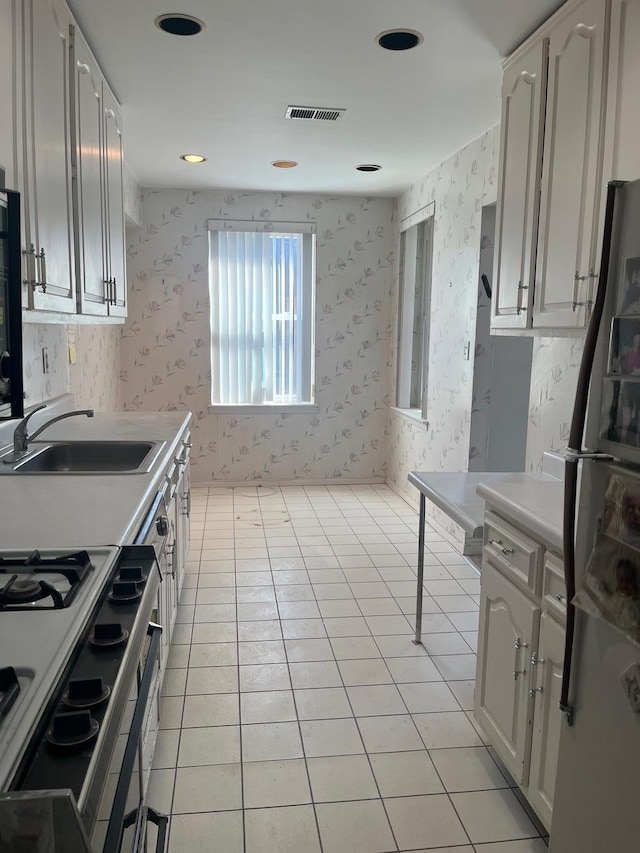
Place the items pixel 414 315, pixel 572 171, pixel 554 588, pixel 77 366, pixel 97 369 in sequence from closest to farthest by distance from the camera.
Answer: pixel 554 588, pixel 572 171, pixel 77 366, pixel 97 369, pixel 414 315

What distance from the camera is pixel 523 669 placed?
1.79 meters

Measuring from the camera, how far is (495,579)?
1997mm

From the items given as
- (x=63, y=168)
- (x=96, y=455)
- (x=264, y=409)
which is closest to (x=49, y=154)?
(x=63, y=168)

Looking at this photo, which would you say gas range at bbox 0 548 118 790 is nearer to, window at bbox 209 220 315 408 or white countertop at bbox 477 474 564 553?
white countertop at bbox 477 474 564 553

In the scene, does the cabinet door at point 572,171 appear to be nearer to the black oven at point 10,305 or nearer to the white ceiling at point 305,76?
the white ceiling at point 305,76

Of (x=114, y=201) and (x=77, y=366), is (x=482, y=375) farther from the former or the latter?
(x=77, y=366)

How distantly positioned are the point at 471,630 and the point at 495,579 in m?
1.14

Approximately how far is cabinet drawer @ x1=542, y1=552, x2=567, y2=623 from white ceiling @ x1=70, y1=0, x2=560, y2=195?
189cm

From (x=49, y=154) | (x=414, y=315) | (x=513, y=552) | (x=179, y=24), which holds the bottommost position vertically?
(x=513, y=552)

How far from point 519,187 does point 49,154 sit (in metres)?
1.65

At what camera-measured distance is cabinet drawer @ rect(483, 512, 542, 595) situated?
174 centimetres

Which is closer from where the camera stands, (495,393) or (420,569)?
(420,569)

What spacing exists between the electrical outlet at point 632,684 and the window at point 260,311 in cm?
466

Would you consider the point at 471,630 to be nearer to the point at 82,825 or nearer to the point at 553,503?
the point at 553,503
